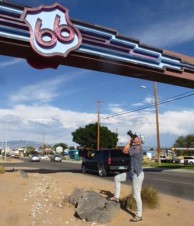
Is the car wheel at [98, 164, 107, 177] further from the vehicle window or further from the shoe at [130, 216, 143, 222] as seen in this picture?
the shoe at [130, 216, 143, 222]

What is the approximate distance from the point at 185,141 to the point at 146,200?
13151 cm

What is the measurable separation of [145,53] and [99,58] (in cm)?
381

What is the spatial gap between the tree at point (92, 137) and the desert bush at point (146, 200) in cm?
7807

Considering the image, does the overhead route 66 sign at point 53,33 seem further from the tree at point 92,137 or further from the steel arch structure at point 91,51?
the tree at point 92,137

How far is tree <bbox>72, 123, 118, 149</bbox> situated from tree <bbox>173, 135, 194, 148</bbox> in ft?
168

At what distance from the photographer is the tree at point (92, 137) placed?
291 ft

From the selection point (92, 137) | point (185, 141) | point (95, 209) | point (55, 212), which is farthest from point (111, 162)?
point (185, 141)

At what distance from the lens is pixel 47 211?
29.4ft

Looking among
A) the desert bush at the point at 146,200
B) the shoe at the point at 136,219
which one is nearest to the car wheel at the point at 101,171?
the desert bush at the point at 146,200

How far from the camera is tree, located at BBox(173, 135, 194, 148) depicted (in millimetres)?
134125

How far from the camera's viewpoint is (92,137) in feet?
291

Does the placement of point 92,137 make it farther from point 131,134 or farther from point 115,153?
point 131,134

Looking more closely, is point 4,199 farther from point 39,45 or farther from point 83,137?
point 83,137

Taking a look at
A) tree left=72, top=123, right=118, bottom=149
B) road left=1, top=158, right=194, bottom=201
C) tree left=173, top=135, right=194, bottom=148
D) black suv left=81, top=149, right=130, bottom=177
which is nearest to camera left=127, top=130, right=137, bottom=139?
road left=1, top=158, right=194, bottom=201
